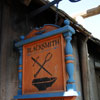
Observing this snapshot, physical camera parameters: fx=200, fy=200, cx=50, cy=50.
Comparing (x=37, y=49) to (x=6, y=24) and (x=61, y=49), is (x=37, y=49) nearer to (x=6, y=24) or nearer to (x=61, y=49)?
(x=61, y=49)

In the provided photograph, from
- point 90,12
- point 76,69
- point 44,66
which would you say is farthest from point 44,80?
point 90,12

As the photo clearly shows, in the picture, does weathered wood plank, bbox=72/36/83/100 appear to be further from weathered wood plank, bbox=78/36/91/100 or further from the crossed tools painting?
the crossed tools painting

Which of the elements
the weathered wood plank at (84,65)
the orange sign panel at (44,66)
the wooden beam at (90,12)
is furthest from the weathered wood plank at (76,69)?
the orange sign panel at (44,66)

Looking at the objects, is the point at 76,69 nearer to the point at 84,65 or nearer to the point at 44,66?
the point at 84,65

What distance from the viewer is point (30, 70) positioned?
312cm

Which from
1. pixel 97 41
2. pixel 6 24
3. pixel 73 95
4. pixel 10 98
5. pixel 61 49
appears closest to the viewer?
pixel 73 95

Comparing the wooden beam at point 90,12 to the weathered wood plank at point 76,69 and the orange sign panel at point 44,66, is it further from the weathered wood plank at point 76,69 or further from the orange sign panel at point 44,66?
the orange sign panel at point 44,66

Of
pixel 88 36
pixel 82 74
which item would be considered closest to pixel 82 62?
pixel 82 74

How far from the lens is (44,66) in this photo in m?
2.94

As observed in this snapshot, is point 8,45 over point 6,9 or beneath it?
beneath

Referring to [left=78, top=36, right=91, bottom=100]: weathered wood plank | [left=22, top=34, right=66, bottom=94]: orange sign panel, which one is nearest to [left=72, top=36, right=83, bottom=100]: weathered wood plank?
[left=78, top=36, right=91, bottom=100]: weathered wood plank

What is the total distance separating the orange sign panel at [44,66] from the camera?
277 centimetres

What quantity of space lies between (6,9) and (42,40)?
105 centimetres

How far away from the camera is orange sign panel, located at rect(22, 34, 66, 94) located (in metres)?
2.77
